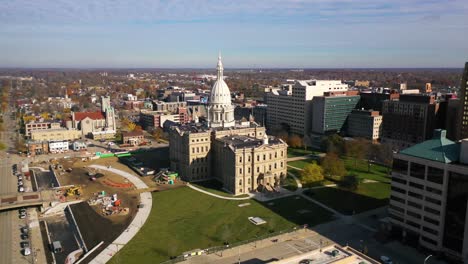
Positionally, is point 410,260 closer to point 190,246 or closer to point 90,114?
point 190,246

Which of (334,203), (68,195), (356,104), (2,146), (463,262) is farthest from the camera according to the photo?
(356,104)

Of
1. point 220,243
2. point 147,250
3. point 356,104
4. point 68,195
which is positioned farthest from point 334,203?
point 356,104

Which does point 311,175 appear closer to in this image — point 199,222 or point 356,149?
point 356,149

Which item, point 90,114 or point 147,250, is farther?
point 90,114

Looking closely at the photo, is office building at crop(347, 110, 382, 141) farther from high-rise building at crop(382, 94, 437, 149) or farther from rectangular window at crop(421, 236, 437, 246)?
rectangular window at crop(421, 236, 437, 246)

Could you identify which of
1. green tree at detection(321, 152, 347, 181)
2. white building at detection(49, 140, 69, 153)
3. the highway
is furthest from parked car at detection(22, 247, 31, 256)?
white building at detection(49, 140, 69, 153)

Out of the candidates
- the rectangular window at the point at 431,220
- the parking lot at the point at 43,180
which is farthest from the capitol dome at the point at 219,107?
the rectangular window at the point at 431,220
